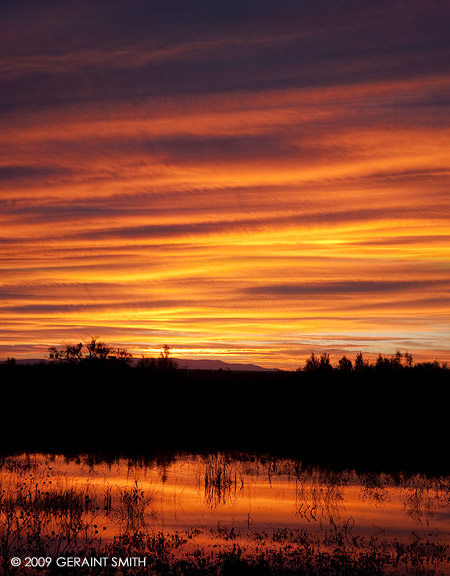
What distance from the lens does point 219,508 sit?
17141mm

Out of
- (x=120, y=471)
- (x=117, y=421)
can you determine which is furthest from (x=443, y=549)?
(x=117, y=421)

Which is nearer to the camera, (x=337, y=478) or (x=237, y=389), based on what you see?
(x=337, y=478)

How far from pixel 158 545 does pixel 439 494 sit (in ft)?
31.0

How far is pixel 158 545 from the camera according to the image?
42.0ft

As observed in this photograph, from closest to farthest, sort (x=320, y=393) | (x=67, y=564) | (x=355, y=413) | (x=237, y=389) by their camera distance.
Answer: (x=67, y=564) → (x=355, y=413) → (x=320, y=393) → (x=237, y=389)

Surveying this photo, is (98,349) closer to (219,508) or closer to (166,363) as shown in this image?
(166,363)

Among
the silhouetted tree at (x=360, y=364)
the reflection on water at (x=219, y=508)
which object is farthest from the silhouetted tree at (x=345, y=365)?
the reflection on water at (x=219, y=508)

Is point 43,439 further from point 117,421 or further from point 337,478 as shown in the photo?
point 337,478

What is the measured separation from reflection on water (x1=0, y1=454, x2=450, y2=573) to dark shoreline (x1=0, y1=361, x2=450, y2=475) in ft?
11.1

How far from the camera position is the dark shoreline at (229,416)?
28.2 meters

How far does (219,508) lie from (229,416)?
72.6 feet

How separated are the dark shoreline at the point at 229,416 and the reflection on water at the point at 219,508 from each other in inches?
133

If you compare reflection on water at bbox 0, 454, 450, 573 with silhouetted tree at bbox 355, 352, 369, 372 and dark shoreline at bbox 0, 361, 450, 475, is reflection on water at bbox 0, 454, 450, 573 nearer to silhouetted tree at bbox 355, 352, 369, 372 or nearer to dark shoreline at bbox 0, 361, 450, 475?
dark shoreline at bbox 0, 361, 450, 475

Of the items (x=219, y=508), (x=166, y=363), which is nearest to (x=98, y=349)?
(x=166, y=363)
